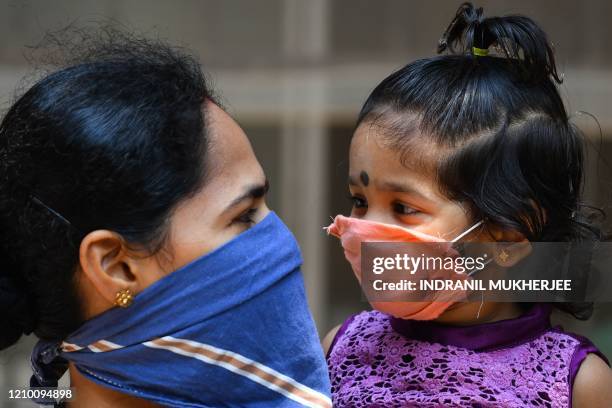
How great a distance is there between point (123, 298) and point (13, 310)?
0.27m

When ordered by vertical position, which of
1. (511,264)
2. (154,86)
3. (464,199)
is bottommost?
(511,264)

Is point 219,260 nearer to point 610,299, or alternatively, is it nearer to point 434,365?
point 434,365

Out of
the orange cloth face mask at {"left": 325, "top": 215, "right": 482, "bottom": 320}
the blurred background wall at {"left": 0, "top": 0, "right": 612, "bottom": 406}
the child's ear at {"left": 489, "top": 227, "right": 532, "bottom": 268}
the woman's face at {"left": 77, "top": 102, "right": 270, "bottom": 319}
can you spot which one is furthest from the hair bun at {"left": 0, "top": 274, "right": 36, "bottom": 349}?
the blurred background wall at {"left": 0, "top": 0, "right": 612, "bottom": 406}

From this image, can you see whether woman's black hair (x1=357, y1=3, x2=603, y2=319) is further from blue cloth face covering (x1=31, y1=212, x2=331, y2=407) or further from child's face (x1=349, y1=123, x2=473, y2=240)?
blue cloth face covering (x1=31, y1=212, x2=331, y2=407)

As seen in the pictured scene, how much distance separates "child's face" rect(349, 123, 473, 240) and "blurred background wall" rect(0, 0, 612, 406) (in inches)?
117

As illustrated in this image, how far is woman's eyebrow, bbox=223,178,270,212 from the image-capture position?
2.04m

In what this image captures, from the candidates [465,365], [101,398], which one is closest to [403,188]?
[465,365]

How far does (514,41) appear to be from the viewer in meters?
2.61

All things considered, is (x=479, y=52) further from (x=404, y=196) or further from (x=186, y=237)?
(x=186, y=237)

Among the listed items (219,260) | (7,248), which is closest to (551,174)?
(219,260)

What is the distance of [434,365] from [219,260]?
27.9 inches

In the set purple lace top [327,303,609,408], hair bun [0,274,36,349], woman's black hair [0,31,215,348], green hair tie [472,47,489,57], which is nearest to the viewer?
woman's black hair [0,31,215,348]

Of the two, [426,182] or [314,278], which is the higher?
[426,182]

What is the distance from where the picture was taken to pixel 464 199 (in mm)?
2465
